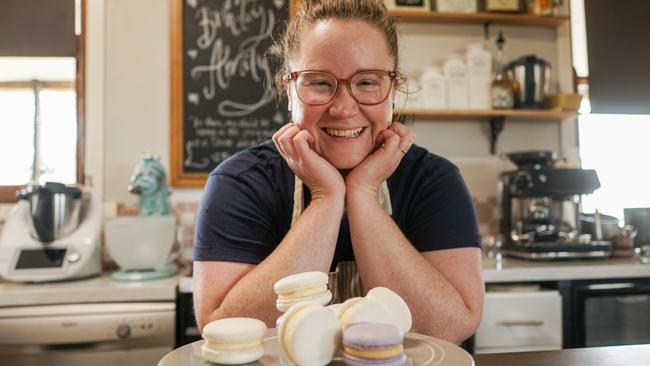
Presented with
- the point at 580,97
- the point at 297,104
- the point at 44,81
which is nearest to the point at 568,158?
the point at 580,97

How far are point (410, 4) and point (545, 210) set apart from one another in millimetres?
1201

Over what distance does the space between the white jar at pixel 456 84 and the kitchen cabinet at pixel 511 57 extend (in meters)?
0.06

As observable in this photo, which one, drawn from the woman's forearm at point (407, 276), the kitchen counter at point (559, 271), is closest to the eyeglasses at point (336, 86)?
the woman's forearm at point (407, 276)

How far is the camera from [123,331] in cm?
167

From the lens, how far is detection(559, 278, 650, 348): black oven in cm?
188

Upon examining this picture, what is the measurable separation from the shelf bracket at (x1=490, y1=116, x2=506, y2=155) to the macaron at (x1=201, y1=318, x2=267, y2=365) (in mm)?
2253

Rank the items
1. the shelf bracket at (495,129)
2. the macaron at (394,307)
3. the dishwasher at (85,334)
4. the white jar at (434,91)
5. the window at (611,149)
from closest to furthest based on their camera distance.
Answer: the macaron at (394,307) → the dishwasher at (85,334) → the white jar at (434,91) → the shelf bracket at (495,129) → the window at (611,149)

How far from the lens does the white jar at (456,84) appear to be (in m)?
2.46

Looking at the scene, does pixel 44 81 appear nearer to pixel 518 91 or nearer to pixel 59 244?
pixel 59 244

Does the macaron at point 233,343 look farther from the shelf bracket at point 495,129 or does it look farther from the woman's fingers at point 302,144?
the shelf bracket at point 495,129

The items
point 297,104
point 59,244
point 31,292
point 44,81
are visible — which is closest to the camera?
point 297,104

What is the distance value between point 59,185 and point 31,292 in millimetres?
415

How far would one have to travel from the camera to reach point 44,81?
2387mm

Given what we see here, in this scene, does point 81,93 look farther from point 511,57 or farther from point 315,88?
point 511,57
